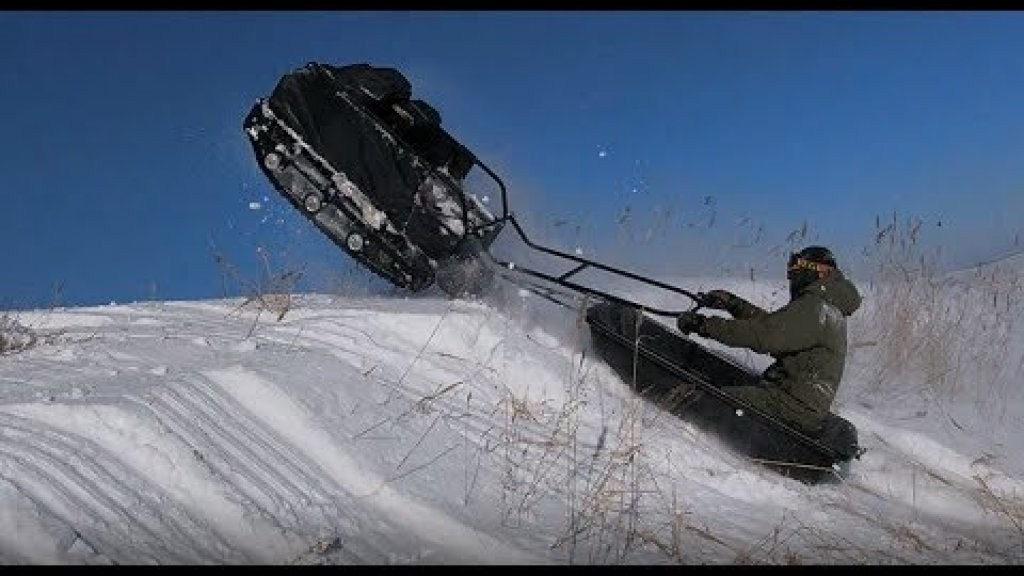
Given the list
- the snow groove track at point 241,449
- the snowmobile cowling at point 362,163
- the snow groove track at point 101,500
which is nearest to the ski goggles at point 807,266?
the snowmobile cowling at point 362,163

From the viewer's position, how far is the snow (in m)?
2.79

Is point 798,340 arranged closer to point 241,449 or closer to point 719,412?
point 719,412

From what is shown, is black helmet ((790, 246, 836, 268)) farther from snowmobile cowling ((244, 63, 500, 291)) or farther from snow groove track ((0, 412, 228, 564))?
snow groove track ((0, 412, 228, 564))

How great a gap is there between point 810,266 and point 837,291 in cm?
23

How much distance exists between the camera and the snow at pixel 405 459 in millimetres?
2791

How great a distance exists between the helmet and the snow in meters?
1.13

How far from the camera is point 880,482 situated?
5465mm

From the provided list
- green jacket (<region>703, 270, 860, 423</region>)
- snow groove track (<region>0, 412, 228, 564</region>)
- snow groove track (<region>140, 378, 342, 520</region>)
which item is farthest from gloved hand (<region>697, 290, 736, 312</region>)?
snow groove track (<region>0, 412, 228, 564</region>)

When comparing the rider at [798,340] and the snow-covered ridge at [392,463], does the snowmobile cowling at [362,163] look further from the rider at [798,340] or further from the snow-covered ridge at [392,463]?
the rider at [798,340]

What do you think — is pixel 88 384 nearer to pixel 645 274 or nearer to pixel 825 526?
pixel 825 526

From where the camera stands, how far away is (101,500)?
2646 millimetres

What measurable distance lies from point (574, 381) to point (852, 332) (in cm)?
355

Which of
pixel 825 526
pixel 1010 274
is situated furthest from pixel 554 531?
pixel 1010 274

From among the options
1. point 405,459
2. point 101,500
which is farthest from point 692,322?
point 101,500
